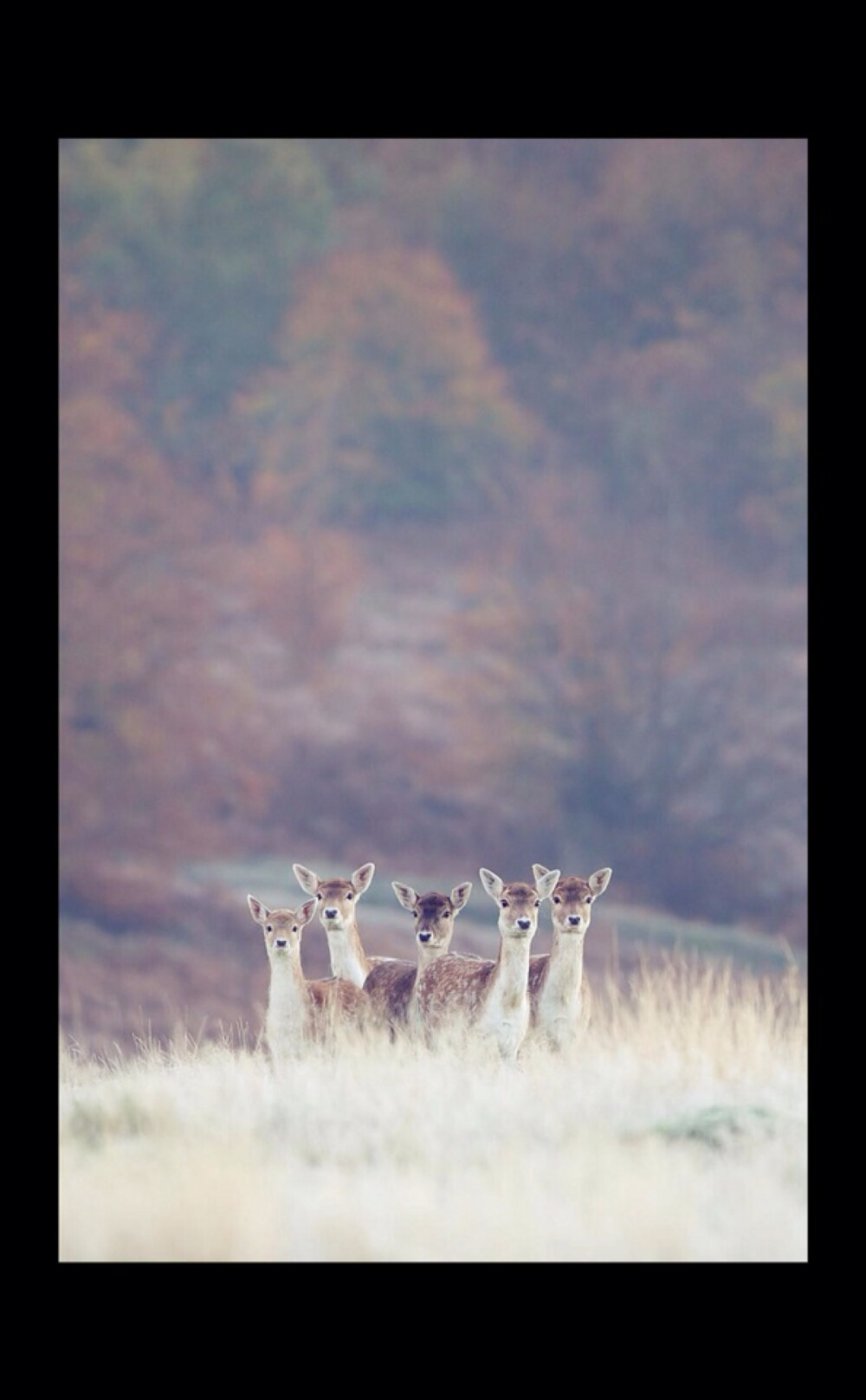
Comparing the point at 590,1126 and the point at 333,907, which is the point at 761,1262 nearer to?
the point at 590,1126

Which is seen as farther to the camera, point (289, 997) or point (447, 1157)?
point (289, 997)

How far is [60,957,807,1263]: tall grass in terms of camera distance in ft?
33.3

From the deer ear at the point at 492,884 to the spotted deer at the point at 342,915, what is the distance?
65 cm

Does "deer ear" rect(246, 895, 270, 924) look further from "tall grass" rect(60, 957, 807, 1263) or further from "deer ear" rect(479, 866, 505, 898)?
"deer ear" rect(479, 866, 505, 898)

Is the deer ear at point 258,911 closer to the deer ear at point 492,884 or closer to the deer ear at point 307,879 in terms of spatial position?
the deer ear at point 307,879

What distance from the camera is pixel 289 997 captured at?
1159cm

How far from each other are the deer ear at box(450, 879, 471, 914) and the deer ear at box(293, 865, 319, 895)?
0.69 meters

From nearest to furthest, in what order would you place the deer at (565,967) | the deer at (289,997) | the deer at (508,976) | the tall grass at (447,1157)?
the tall grass at (447,1157) < the deer at (508,976) < the deer at (565,967) < the deer at (289,997)

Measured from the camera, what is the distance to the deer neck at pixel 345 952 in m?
12.0

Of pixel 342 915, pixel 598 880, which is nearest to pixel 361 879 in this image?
pixel 342 915

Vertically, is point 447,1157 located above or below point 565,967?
below

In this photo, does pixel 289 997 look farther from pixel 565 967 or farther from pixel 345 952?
pixel 565 967

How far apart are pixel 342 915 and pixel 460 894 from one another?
0.63 meters

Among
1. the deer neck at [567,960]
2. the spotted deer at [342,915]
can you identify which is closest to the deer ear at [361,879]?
the spotted deer at [342,915]
